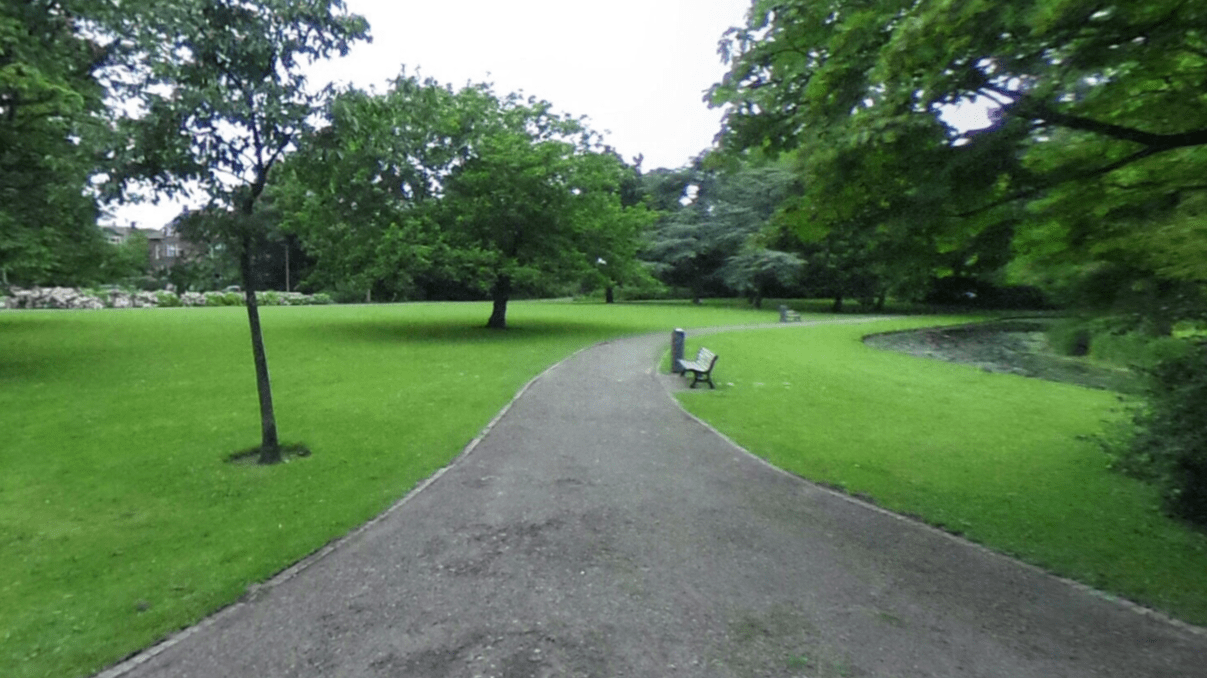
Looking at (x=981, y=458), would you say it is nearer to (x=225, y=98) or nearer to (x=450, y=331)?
(x=225, y=98)

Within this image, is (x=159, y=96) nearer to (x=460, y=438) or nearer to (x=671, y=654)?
(x=460, y=438)

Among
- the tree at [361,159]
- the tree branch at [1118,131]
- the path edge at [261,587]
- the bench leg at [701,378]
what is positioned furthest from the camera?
the bench leg at [701,378]

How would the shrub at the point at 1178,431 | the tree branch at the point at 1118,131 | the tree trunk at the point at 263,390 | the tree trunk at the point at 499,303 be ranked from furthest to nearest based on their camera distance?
the tree trunk at the point at 499,303 → the tree trunk at the point at 263,390 → the shrub at the point at 1178,431 → the tree branch at the point at 1118,131

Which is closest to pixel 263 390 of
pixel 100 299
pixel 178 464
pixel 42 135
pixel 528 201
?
pixel 178 464

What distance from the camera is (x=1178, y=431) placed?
6.36 metres

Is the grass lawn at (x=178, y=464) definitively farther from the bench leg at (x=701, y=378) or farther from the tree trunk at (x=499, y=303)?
the tree trunk at (x=499, y=303)

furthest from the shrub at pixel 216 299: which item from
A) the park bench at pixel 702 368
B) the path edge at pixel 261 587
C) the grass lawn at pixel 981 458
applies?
the path edge at pixel 261 587

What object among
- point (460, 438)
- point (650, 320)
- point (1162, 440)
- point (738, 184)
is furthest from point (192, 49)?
point (738, 184)

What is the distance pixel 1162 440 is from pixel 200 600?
832cm

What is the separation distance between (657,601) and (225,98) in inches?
253

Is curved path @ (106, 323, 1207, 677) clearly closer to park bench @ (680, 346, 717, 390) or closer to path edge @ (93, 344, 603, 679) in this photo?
path edge @ (93, 344, 603, 679)

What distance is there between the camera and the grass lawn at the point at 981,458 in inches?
215

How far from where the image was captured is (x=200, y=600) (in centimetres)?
445

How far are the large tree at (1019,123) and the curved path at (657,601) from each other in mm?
2344
